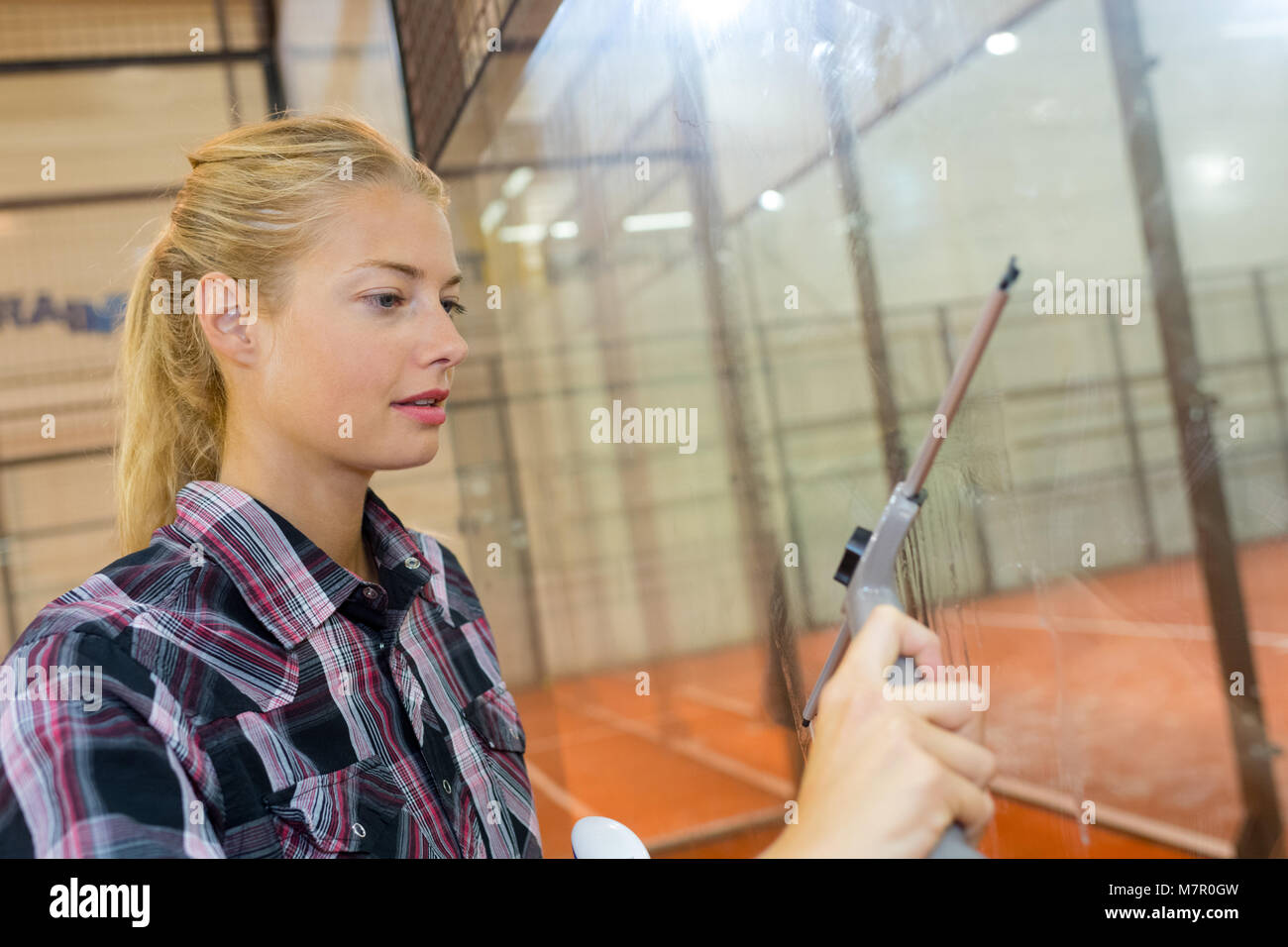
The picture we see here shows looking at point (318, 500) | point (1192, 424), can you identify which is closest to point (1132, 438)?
point (1192, 424)

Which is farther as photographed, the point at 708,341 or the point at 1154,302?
the point at 708,341

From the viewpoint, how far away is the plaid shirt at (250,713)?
1.58 feet

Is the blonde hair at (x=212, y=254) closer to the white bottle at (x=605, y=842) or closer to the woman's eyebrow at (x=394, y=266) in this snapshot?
the woman's eyebrow at (x=394, y=266)

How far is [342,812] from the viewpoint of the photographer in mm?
591

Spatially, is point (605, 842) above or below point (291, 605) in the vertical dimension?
below

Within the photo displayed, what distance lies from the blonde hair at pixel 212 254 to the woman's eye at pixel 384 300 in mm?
67

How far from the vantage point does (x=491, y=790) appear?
713mm

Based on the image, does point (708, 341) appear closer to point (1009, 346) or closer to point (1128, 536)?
point (1009, 346)

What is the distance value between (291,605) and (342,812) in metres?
0.13

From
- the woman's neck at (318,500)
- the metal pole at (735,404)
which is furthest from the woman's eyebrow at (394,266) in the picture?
the metal pole at (735,404)

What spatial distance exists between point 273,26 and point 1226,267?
2474 millimetres

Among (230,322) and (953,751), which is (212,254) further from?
(953,751)

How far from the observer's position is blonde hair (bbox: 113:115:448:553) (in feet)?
2.30

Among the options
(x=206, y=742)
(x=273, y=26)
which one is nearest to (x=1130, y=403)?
(x=206, y=742)
